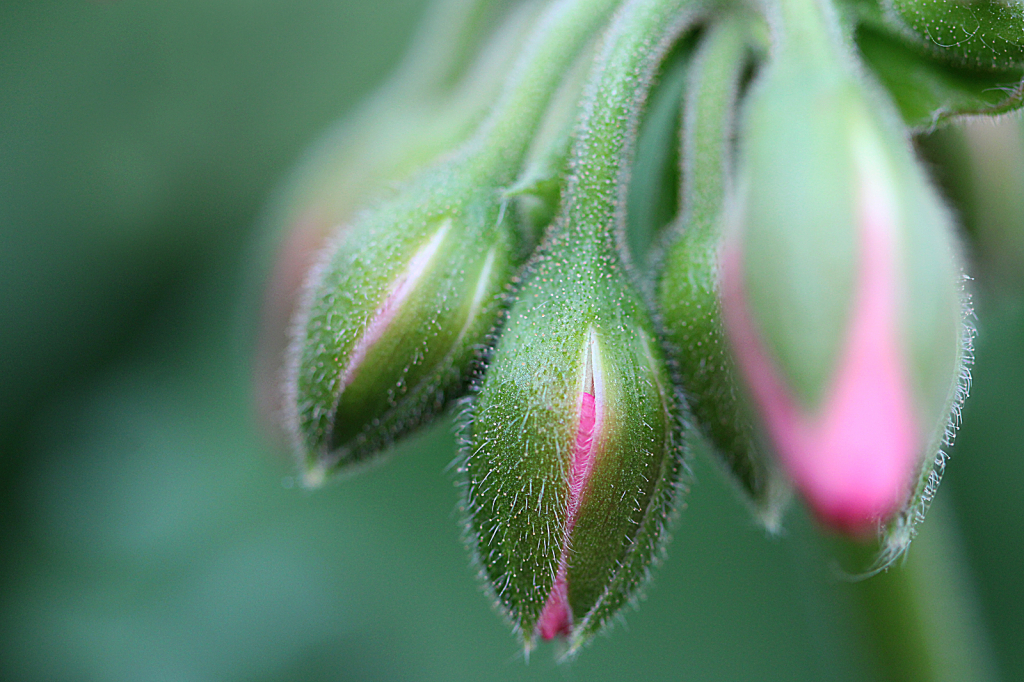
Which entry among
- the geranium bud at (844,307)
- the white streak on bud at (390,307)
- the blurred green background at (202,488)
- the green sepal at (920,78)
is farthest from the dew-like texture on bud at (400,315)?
the blurred green background at (202,488)

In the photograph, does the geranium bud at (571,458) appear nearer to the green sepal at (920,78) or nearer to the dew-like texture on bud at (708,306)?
the dew-like texture on bud at (708,306)

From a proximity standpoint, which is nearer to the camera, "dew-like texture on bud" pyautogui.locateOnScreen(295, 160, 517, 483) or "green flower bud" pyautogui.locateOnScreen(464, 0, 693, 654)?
"green flower bud" pyautogui.locateOnScreen(464, 0, 693, 654)

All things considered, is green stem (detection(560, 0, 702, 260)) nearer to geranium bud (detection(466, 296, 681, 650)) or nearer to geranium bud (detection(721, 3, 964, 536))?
geranium bud (detection(466, 296, 681, 650))

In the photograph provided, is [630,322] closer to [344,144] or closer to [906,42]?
[906,42]

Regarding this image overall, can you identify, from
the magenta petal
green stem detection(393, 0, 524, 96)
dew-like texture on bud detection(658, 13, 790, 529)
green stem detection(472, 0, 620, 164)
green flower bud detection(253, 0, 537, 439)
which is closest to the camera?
the magenta petal

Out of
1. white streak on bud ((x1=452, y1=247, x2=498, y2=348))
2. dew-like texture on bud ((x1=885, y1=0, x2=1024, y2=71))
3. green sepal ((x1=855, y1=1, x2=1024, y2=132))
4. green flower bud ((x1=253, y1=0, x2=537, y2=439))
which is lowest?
green sepal ((x1=855, y1=1, x2=1024, y2=132))

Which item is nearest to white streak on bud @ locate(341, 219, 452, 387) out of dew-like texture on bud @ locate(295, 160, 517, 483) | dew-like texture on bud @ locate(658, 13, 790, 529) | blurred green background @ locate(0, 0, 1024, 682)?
dew-like texture on bud @ locate(295, 160, 517, 483)
